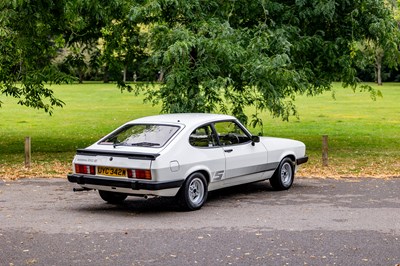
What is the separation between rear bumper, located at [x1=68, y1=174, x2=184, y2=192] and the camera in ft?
32.2

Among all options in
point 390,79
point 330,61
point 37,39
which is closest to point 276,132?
point 330,61

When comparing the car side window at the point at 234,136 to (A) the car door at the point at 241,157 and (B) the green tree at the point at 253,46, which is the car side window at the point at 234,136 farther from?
(B) the green tree at the point at 253,46

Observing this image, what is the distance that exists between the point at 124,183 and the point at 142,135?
1134 mm

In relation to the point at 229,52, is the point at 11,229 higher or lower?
lower

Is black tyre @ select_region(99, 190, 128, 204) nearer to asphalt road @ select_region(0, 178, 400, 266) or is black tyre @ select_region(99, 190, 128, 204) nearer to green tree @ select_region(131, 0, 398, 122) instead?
asphalt road @ select_region(0, 178, 400, 266)

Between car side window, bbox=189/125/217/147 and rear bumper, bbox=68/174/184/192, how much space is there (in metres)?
0.88

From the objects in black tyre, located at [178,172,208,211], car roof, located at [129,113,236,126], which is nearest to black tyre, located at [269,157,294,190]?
car roof, located at [129,113,236,126]

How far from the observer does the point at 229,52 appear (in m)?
14.8

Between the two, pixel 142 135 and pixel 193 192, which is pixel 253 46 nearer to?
pixel 142 135

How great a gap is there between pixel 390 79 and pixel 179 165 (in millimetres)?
85332

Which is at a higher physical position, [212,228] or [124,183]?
[124,183]

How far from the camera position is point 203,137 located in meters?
11.1

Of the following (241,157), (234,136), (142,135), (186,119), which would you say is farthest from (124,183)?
(234,136)

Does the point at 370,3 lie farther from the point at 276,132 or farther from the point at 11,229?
the point at 11,229
